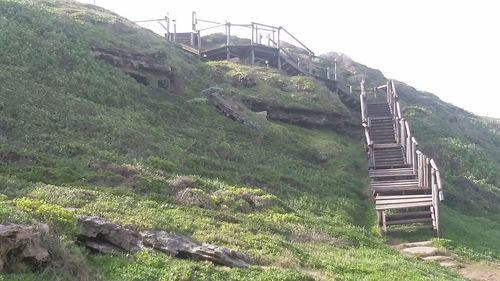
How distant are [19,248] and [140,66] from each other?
26874mm

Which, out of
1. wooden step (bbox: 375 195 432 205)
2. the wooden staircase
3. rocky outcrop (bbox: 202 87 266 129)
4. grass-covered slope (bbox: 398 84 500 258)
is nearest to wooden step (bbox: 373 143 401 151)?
the wooden staircase

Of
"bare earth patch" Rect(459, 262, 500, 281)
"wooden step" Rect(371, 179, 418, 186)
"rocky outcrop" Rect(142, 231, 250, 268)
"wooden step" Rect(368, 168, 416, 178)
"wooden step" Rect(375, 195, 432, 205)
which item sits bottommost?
"bare earth patch" Rect(459, 262, 500, 281)

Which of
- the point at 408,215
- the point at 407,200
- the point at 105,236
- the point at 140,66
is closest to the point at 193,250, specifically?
the point at 105,236

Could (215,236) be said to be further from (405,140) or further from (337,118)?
(337,118)

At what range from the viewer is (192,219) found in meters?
Answer: 15.1

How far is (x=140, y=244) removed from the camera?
11695mm

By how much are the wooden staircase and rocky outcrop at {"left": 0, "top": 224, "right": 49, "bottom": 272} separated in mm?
14929

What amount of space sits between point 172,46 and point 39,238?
37644mm

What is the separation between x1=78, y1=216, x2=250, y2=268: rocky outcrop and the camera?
37.2 feet

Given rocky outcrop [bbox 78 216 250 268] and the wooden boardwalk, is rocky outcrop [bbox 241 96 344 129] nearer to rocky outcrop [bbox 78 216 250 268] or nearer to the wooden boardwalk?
the wooden boardwalk

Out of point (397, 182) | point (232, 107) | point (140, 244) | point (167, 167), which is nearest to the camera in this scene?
point (140, 244)

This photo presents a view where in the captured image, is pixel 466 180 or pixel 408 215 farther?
pixel 466 180

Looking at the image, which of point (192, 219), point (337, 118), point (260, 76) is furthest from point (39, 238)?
point (260, 76)

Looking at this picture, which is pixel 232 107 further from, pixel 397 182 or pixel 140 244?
pixel 140 244
